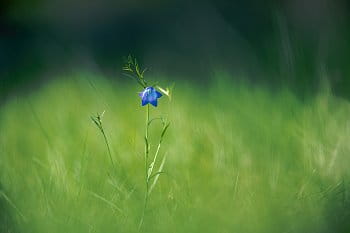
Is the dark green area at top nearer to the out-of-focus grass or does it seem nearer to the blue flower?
the out-of-focus grass

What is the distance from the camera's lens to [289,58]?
154 centimetres

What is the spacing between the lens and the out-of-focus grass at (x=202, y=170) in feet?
4.01

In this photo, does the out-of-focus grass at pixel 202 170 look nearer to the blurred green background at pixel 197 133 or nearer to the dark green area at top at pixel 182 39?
the blurred green background at pixel 197 133

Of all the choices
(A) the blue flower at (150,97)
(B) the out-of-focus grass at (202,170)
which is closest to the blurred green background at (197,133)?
(B) the out-of-focus grass at (202,170)

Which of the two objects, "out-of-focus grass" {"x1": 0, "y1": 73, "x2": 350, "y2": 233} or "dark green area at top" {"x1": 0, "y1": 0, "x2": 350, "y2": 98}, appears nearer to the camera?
"out-of-focus grass" {"x1": 0, "y1": 73, "x2": 350, "y2": 233}

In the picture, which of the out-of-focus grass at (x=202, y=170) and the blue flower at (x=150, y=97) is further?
the blue flower at (x=150, y=97)

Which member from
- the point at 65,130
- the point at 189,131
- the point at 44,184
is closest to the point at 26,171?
the point at 44,184

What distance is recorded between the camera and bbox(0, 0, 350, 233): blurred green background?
1253 mm

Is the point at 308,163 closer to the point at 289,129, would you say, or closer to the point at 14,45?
the point at 289,129

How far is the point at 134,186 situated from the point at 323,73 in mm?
635

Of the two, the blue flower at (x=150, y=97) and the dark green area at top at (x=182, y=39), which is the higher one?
the dark green area at top at (x=182, y=39)

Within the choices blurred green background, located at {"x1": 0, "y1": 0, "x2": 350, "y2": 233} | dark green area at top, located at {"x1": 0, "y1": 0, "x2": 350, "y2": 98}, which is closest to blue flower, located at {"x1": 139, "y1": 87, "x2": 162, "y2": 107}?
blurred green background, located at {"x1": 0, "y1": 0, "x2": 350, "y2": 233}

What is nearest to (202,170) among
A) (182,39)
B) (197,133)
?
(197,133)

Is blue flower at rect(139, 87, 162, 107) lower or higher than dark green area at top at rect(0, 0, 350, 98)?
lower
